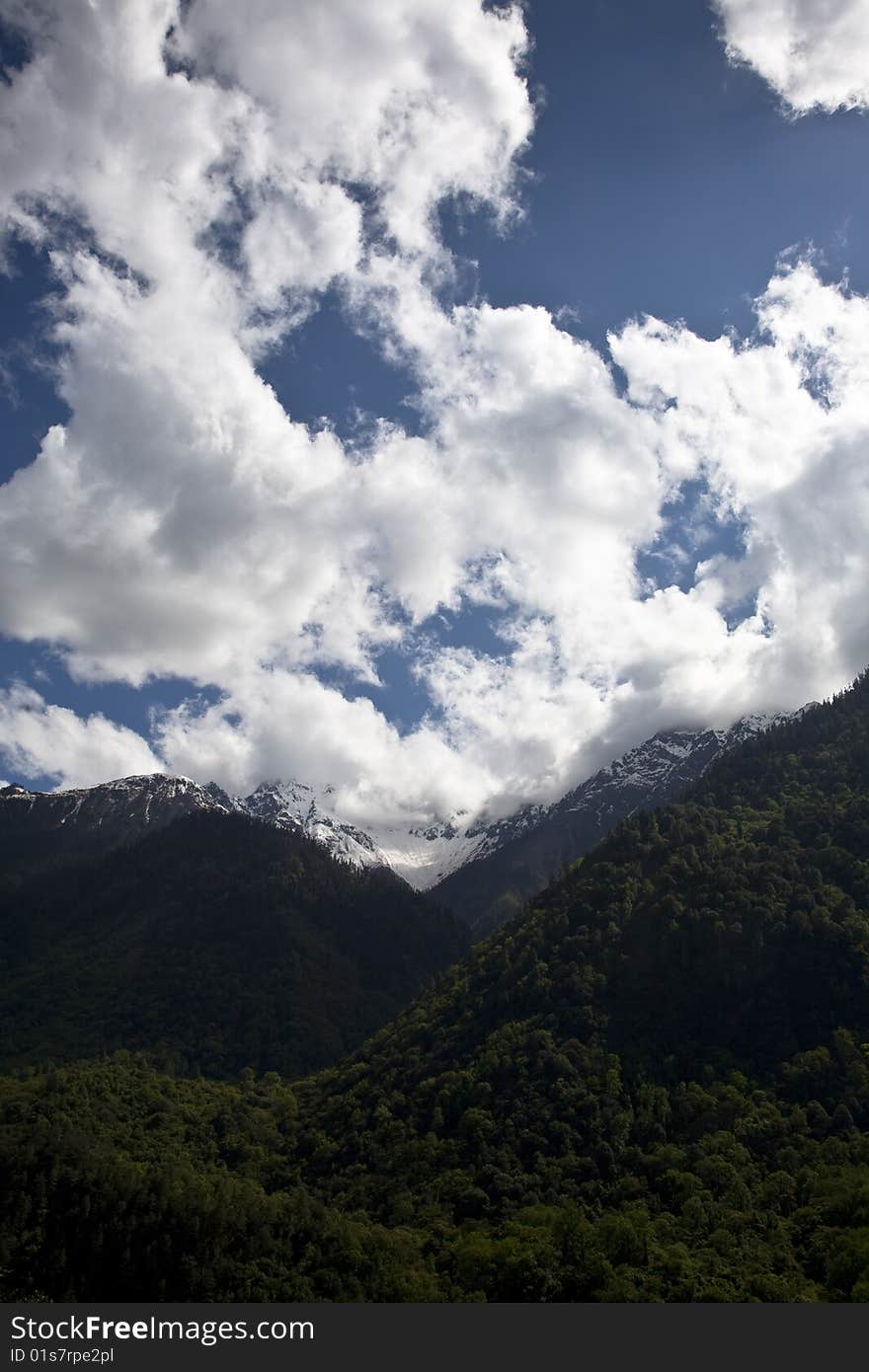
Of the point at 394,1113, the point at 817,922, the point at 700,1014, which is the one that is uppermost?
the point at 817,922

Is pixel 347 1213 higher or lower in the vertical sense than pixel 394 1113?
lower

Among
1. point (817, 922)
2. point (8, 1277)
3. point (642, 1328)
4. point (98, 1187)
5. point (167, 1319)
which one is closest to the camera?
point (642, 1328)

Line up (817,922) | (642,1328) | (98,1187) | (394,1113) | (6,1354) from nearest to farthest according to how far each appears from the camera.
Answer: (6,1354), (642,1328), (98,1187), (394,1113), (817,922)

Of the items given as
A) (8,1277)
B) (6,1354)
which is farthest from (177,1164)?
(6,1354)

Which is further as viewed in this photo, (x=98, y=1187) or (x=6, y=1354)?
(x=98, y=1187)

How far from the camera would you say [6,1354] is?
8919 cm

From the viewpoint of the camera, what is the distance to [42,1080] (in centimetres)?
18725

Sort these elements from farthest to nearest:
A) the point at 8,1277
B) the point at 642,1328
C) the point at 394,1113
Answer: the point at 394,1113 < the point at 8,1277 < the point at 642,1328

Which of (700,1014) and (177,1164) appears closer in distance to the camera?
(177,1164)

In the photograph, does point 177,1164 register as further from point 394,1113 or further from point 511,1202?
point 511,1202

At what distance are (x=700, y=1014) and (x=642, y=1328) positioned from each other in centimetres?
8542

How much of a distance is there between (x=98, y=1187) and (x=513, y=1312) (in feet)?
221

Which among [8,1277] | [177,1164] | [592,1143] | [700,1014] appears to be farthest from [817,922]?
[8,1277]

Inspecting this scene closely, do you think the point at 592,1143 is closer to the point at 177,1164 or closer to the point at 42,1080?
the point at 177,1164
